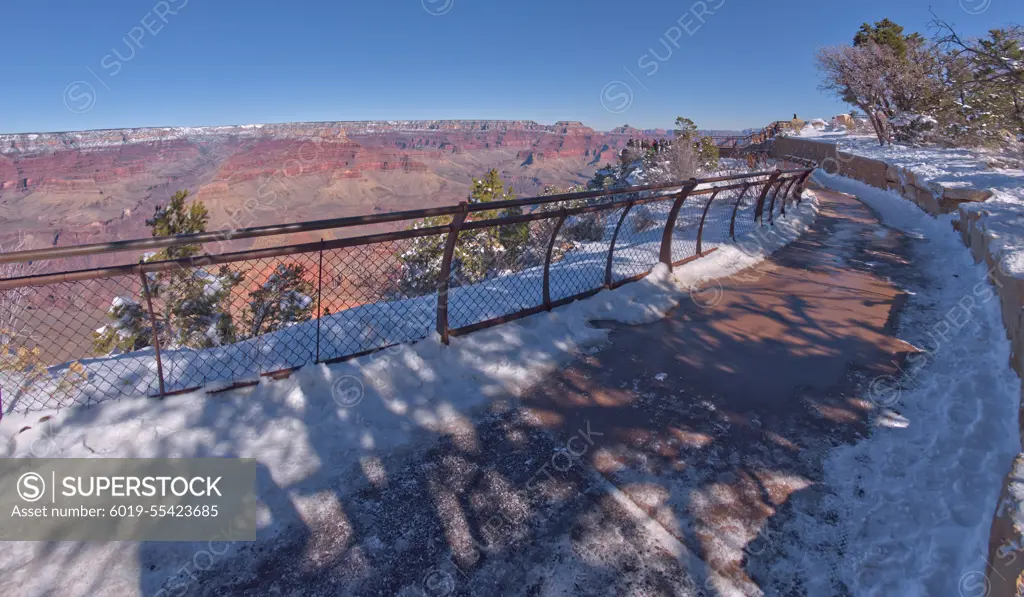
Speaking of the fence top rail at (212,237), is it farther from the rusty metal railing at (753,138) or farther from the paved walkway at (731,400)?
the rusty metal railing at (753,138)

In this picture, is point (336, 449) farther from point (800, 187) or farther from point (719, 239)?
point (800, 187)

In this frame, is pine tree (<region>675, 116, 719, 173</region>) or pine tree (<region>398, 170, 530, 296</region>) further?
pine tree (<region>675, 116, 719, 173</region>)

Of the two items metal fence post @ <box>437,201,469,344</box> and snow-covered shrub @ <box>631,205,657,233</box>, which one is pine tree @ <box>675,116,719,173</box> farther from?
metal fence post @ <box>437,201,469,344</box>

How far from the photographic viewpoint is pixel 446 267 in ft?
12.6

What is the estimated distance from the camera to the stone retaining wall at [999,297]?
72.5 inches

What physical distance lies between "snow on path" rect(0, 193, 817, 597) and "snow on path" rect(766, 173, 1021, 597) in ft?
6.72

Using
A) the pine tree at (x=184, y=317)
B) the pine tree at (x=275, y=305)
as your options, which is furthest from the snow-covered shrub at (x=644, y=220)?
the pine tree at (x=184, y=317)

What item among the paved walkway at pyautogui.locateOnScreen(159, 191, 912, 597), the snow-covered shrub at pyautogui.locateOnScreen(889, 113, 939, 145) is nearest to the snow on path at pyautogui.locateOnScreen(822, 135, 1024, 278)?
the snow-covered shrub at pyautogui.locateOnScreen(889, 113, 939, 145)

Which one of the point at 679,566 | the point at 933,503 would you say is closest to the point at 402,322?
the point at 679,566

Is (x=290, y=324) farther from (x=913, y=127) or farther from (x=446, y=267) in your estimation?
(x=913, y=127)

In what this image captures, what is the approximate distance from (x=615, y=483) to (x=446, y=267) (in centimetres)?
203

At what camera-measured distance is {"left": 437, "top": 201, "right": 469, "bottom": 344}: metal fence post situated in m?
3.66

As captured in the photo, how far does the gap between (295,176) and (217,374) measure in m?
109

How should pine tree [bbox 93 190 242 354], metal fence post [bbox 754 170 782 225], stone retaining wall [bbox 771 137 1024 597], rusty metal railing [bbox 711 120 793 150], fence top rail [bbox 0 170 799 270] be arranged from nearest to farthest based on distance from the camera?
stone retaining wall [bbox 771 137 1024 597], fence top rail [bbox 0 170 799 270], metal fence post [bbox 754 170 782 225], pine tree [bbox 93 190 242 354], rusty metal railing [bbox 711 120 793 150]
